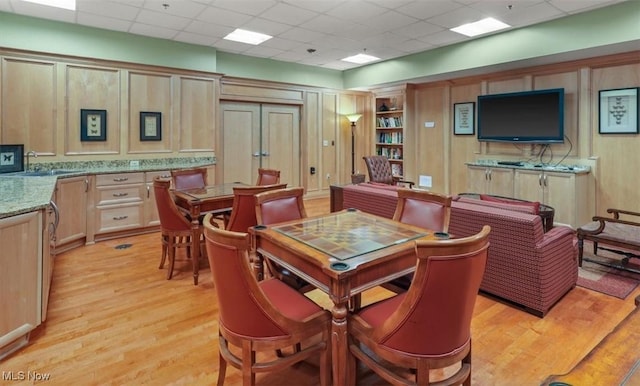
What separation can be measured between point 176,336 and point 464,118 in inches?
249

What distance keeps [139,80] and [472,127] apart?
5.79m

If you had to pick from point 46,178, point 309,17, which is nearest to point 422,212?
point 309,17

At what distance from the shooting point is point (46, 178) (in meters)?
3.69

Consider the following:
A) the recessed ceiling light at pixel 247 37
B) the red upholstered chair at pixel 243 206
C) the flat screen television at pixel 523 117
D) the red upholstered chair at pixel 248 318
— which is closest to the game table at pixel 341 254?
the red upholstered chair at pixel 248 318

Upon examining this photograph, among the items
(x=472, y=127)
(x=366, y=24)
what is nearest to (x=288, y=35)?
(x=366, y=24)

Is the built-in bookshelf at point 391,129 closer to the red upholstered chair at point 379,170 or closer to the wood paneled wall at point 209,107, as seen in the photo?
the wood paneled wall at point 209,107

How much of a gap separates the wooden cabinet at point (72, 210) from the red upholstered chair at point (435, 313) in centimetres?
417

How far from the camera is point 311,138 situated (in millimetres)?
7973

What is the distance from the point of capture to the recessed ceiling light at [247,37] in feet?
17.8

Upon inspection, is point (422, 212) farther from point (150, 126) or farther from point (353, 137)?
point (353, 137)

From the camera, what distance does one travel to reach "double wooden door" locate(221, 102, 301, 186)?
6.91 metres

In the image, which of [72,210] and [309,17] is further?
→ [309,17]

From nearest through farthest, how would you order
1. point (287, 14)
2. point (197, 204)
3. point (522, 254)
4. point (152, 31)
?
point (522, 254), point (197, 204), point (287, 14), point (152, 31)

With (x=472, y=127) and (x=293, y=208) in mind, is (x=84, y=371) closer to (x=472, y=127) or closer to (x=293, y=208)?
(x=293, y=208)
